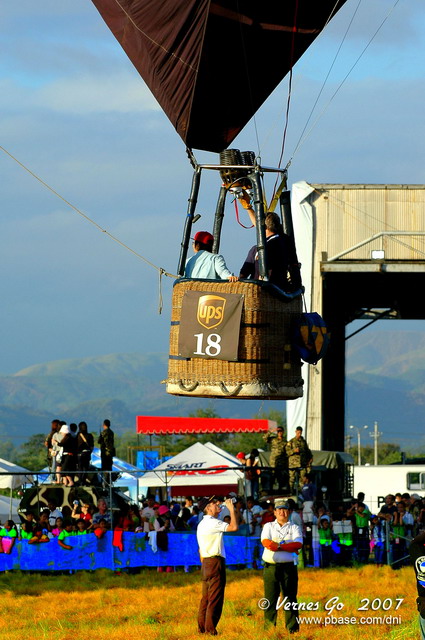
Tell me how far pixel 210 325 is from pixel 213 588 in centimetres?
413

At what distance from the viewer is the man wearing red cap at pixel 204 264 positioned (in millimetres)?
9711

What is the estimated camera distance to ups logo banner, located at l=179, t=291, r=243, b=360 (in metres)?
9.28

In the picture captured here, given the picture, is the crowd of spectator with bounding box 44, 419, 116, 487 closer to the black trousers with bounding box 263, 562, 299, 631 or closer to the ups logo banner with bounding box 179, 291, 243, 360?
the black trousers with bounding box 263, 562, 299, 631

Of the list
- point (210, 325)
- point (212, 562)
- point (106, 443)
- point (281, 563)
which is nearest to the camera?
point (210, 325)

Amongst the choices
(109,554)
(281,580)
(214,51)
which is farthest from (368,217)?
(214,51)

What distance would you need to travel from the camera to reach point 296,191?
28656mm

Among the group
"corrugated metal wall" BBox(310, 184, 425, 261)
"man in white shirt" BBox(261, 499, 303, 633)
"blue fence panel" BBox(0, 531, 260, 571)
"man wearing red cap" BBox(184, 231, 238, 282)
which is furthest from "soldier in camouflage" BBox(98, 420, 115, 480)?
"man wearing red cap" BBox(184, 231, 238, 282)

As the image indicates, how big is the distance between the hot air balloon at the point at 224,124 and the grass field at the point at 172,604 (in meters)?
3.86

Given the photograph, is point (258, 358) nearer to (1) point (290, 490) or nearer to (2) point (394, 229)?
(1) point (290, 490)


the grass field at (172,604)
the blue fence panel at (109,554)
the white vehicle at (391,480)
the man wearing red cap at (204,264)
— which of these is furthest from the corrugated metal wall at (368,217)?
the man wearing red cap at (204,264)

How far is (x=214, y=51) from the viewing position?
35.8 feet

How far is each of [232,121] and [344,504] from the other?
45.5ft

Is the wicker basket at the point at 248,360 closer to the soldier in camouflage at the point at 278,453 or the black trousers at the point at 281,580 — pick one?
the black trousers at the point at 281,580

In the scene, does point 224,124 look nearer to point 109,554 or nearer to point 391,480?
point 109,554
